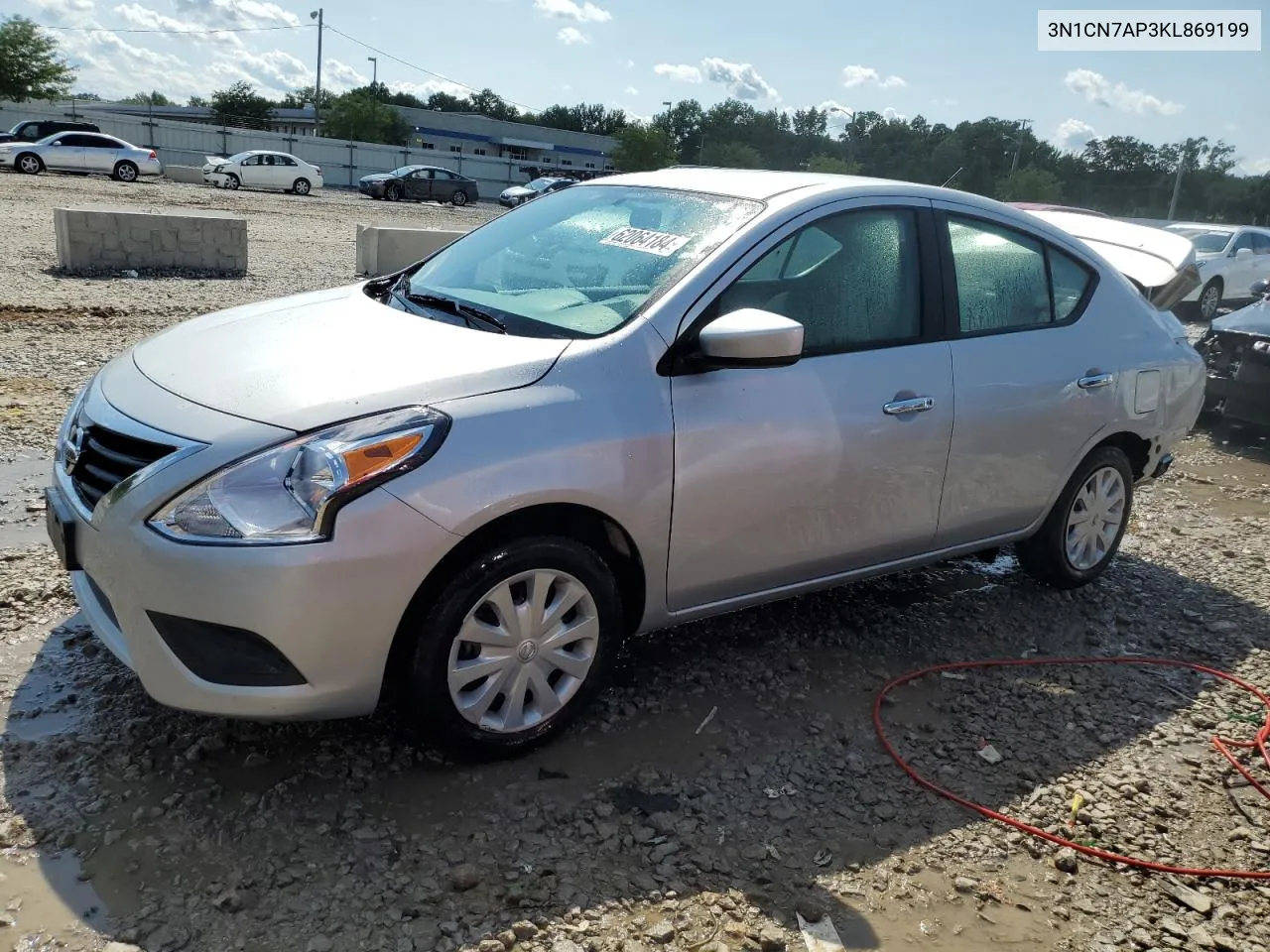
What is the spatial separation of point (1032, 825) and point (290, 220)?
Result: 74.6 feet

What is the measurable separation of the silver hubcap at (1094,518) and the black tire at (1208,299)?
567 inches

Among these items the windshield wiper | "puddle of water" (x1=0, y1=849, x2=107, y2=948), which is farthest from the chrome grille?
the windshield wiper

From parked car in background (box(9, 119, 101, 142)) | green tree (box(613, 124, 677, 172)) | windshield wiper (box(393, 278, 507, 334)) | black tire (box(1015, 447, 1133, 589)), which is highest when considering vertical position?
green tree (box(613, 124, 677, 172))

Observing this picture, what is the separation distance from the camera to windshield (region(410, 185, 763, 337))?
3.37 m

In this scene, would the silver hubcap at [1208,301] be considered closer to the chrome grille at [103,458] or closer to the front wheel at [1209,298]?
the front wheel at [1209,298]

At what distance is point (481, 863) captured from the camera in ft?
8.84

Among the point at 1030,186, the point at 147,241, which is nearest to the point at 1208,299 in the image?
the point at 147,241

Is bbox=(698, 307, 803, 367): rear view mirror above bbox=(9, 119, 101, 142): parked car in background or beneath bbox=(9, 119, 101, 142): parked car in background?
beneath

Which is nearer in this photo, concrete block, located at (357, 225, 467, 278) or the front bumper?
the front bumper

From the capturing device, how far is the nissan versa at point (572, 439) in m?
2.64

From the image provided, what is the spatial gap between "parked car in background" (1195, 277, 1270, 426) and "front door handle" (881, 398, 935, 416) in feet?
18.4

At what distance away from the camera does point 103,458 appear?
2879 mm

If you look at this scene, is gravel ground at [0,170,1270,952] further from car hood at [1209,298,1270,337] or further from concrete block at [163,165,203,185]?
concrete block at [163,165,203,185]

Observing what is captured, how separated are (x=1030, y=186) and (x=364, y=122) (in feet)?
147
